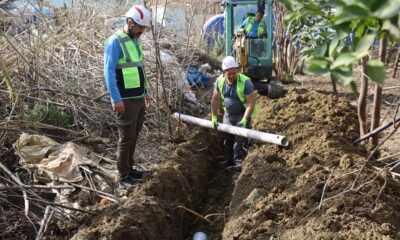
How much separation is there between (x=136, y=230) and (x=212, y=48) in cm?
1246

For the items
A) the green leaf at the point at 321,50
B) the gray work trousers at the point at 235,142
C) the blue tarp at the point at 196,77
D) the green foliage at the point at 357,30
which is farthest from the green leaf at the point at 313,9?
the blue tarp at the point at 196,77

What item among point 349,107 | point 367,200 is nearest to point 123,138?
point 367,200

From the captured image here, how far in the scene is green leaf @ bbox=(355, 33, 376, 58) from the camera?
0.98m

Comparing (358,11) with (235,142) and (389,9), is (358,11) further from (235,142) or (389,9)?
(235,142)

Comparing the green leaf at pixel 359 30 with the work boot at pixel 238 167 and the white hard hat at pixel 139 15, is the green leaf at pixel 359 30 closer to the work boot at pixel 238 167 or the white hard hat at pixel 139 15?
the white hard hat at pixel 139 15

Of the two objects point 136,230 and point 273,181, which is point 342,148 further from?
point 136,230

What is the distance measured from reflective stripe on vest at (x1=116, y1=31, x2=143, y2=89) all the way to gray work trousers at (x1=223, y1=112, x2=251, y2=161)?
1698 mm

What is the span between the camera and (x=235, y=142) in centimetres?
576

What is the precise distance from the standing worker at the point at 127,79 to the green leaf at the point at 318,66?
12.0 ft

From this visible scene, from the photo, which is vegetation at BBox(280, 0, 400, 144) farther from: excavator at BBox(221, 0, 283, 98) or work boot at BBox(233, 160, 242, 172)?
excavator at BBox(221, 0, 283, 98)

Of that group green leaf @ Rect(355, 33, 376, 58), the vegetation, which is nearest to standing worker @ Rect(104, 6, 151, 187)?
the vegetation

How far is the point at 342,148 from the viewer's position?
4711 millimetres

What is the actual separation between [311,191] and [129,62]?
2553mm

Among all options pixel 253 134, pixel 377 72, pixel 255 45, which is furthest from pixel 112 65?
pixel 255 45
